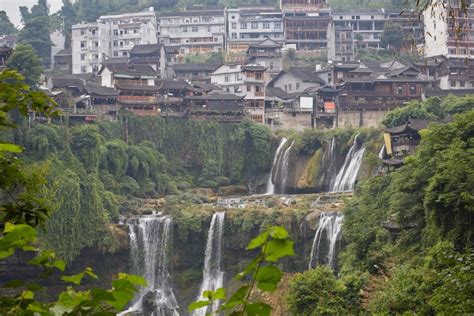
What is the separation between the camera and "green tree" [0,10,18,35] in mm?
85625

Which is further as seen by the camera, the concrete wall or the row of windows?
the row of windows

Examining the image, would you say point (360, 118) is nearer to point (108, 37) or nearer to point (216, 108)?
point (216, 108)

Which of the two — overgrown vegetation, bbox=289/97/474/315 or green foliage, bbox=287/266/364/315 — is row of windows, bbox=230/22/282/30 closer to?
overgrown vegetation, bbox=289/97/474/315

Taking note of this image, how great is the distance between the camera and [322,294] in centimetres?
2478

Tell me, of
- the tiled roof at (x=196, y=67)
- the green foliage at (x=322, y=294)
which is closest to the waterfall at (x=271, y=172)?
the tiled roof at (x=196, y=67)

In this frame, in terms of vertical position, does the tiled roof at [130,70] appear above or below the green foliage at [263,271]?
below

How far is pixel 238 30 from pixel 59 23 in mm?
16917

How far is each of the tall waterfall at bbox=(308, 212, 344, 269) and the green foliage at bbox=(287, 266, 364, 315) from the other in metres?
13.1

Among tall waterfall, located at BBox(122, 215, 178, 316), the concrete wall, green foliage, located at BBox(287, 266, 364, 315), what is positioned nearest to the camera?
green foliage, located at BBox(287, 266, 364, 315)

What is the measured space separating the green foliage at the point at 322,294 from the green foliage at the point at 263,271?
1989cm

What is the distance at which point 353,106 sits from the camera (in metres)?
55.7

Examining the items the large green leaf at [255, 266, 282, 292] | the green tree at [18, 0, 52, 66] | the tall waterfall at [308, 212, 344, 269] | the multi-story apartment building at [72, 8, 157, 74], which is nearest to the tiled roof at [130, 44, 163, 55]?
the multi-story apartment building at [72, 8, 157, 74]

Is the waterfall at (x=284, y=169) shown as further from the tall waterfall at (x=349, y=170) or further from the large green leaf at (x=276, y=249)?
the large green leaf at (x=276, y=249)

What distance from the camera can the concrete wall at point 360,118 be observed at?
55312mm
